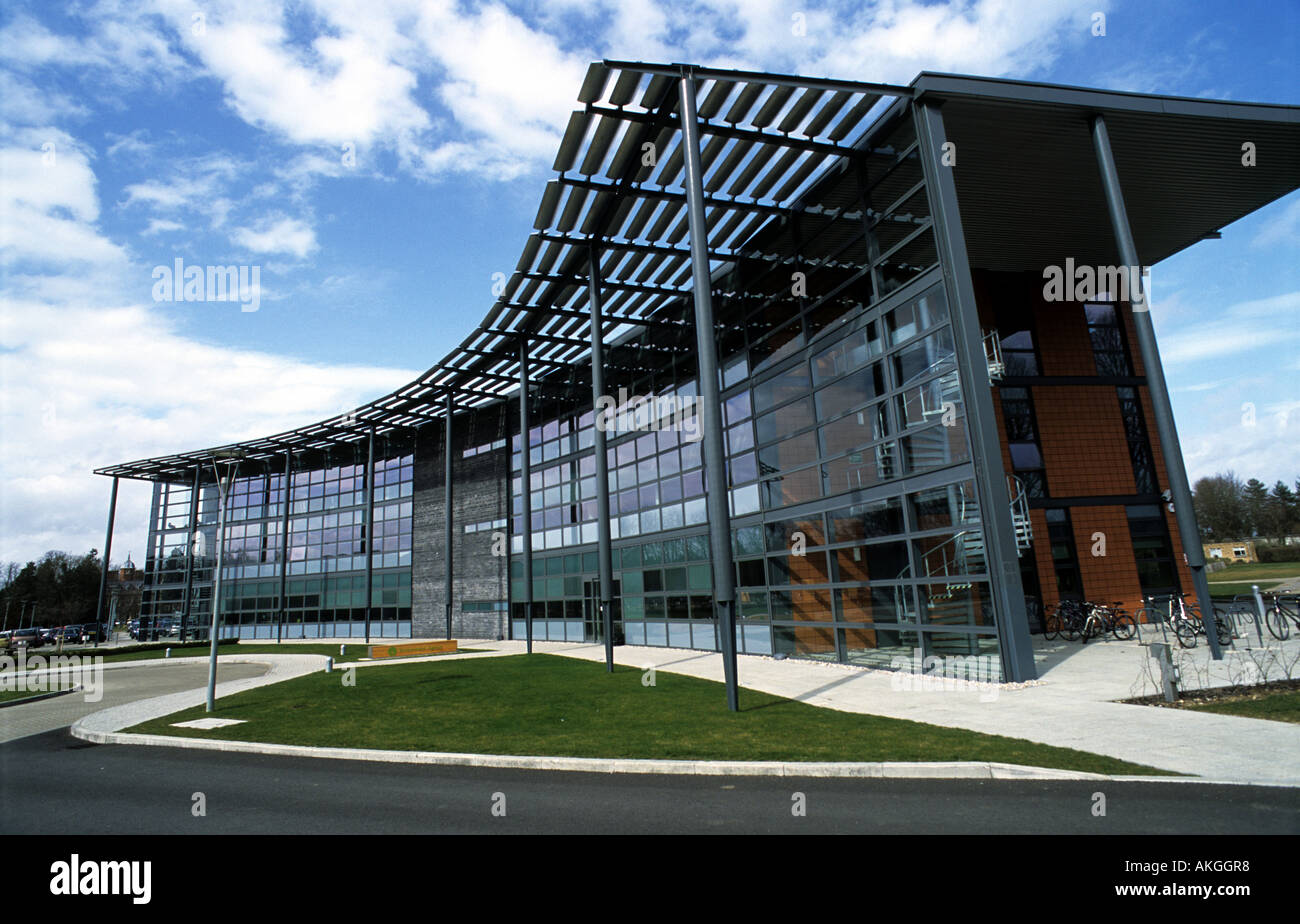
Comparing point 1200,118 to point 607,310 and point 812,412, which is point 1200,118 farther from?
point 607,310

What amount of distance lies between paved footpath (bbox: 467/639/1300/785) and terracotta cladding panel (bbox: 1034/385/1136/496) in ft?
20.5

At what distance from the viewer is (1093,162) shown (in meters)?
15.8

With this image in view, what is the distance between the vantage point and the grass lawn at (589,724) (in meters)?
7.96

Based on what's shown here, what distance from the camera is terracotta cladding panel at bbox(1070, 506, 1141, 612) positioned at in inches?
805

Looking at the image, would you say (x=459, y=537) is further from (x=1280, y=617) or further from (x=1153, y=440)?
(x=1280, y=617)

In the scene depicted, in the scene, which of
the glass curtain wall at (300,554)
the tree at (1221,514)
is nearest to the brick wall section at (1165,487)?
the glass curtain wall at (300,554)

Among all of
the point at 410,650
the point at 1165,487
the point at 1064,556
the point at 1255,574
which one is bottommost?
the point at 410,650

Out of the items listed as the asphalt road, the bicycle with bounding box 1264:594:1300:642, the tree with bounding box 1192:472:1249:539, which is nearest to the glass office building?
the bicycle with bounding box 1264:594:1300:642

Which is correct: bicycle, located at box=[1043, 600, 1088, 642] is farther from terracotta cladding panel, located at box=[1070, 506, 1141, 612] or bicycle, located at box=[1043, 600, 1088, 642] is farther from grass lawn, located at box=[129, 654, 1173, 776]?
grass lawn, located at box=[129, 654, 1173, 776]

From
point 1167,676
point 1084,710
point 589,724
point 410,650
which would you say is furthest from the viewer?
point 410,650

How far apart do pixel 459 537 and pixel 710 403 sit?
28426 millimetres

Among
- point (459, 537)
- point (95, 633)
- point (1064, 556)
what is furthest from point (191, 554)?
point (1064, 556)
